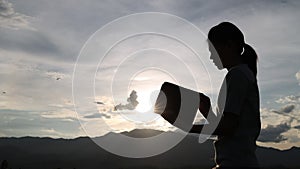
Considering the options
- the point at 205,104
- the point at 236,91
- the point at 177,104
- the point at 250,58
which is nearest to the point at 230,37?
the point at 250,58

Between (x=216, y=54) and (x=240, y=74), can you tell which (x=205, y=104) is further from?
(x=216, y=54)

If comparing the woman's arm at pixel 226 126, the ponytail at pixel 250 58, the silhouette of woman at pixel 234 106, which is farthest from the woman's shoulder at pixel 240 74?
the woman's arm at pixel 226 126

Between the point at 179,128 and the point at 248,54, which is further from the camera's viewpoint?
the point at 248,54

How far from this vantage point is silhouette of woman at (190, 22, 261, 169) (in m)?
3.70

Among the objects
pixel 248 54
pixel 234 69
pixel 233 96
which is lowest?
pixel 233 96

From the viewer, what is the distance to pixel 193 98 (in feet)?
13.0

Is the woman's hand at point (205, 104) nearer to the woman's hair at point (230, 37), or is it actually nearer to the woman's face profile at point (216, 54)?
the woman's face profile at point (216, 54)

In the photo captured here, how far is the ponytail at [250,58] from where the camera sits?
4.20 meters

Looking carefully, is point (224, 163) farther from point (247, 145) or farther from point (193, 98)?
point (193, 98)

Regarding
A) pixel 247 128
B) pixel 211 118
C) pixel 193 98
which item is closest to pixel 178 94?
pixel 193 98

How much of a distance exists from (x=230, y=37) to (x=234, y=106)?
83 cm

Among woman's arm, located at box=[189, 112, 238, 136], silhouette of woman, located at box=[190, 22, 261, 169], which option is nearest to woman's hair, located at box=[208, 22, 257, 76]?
silhouette of woman, located at box=[190, 22, 261, 169]

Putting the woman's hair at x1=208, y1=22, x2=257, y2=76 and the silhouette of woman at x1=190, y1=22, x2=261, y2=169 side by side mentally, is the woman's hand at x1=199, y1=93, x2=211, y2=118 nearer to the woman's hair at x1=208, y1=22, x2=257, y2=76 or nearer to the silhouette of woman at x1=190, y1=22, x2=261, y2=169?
the silhouette of woman at x1=190, y1=22, x2=261, y2=169

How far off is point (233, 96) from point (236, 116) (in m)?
0.21
